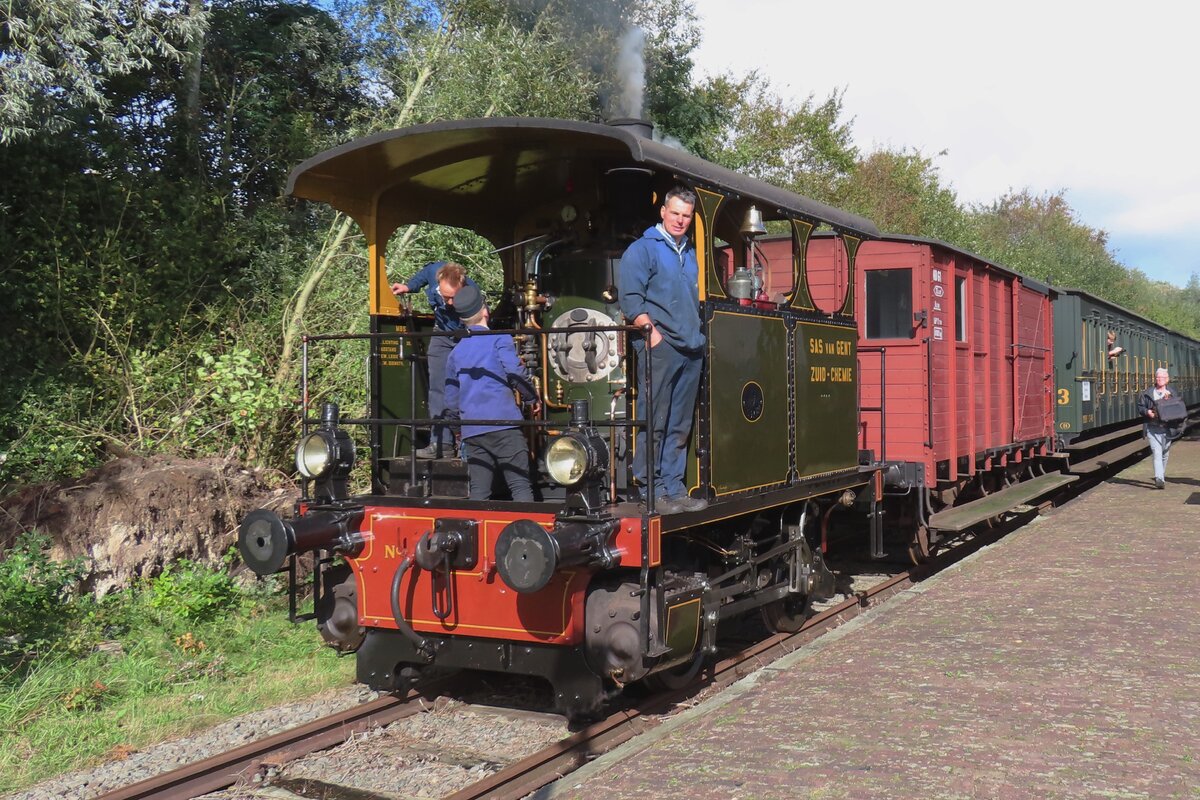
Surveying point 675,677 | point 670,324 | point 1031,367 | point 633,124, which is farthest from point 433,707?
point 1031,367

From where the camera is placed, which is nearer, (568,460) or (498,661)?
(568,460)

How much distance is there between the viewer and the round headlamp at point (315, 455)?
5.36 meters

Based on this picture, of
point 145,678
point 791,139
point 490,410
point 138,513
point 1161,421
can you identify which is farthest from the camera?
point 791,139

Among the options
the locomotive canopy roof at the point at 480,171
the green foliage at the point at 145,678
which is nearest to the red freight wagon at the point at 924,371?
the locomotive canopy roof at the point at 480,171

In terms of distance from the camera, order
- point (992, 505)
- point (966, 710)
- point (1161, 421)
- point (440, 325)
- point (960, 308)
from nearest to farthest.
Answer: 1. point (966, 710)
2. point (440, 325)
3. point (960, 308)
4. point (992, 505)
5. point (1161, 421)

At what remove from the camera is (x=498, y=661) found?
4988 millimetres

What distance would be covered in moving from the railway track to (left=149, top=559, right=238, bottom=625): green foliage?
7.44 ft

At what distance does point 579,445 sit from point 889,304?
230 inches

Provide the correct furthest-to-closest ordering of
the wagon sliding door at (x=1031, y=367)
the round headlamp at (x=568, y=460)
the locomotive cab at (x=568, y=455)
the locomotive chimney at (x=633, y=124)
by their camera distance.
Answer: the wagon sliding door at (x=1031, y=367) → the locomotive chimney at (x=633, y=124) → the locomotive cab at (x=568, y=455) → the round headlamp at (x=568, y=460)

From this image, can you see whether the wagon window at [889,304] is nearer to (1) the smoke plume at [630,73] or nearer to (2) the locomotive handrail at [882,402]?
(2) the locomotive handrail at [882,402]

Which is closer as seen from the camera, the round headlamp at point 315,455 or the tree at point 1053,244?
the round headlamp at point 315,455

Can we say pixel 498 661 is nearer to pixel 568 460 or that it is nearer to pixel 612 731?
pixel 612 731

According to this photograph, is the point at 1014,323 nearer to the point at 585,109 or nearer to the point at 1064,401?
the point at 1064,401

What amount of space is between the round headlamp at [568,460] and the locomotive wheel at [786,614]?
276 centimetres
